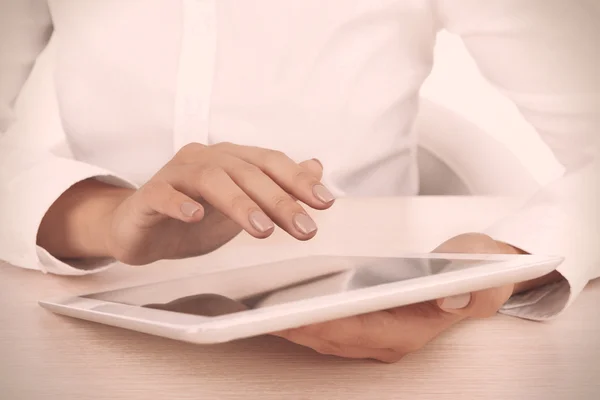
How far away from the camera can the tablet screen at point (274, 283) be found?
0.63ft

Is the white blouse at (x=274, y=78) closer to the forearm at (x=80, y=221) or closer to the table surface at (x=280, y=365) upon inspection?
the forearm at (x=80, y=221)

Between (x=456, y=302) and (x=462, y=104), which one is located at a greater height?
(x=462, y=104)

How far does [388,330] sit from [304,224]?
6 centimetres

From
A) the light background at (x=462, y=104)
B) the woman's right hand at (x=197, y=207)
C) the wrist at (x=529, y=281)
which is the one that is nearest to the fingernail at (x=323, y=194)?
the woman's right hand at (x=197, y=207)

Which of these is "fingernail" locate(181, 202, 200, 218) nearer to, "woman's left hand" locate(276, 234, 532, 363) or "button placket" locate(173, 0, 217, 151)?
"woman's left hand" locate(276, 234, 532, 363)

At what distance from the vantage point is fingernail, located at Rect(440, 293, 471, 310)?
0.24 metres

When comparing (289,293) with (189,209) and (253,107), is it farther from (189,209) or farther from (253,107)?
(253,107)

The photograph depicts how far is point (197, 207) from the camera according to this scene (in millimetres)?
290

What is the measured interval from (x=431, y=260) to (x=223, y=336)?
0.12 metres

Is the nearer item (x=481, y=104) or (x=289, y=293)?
(x=289, y=293)

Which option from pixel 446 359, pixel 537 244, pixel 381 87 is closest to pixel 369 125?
pixel 381 87

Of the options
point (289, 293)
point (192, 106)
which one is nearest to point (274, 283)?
point (289, 293)

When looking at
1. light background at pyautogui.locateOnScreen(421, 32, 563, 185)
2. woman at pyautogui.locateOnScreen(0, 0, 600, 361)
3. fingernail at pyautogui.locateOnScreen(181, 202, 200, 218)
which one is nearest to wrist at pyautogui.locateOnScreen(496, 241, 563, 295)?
woman at pyautogui.locateOnScreen(0, 0, 600, 361)

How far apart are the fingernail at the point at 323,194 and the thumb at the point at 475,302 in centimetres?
8
